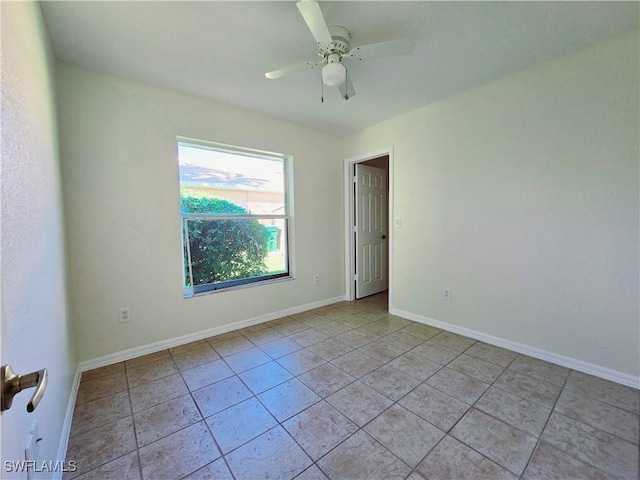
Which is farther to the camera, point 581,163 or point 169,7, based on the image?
point 581,163

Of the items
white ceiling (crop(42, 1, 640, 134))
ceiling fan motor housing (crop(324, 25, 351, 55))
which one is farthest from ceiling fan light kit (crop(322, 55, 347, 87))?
white ceiling (crop(42, 1, 640, 134))

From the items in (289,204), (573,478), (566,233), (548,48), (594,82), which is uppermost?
(548,48)

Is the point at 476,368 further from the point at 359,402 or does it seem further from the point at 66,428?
the point at 66,428

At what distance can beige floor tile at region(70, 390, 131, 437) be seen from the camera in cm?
161

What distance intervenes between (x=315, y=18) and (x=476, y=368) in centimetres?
263

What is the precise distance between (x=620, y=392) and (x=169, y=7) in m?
3.77

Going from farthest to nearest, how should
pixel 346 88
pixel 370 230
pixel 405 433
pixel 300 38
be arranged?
pixel 370 230, pixel 346 88, pixel 300 38, pixel 405 433

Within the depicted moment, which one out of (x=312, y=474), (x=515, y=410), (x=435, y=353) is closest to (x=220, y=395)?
(x=312, y=474)

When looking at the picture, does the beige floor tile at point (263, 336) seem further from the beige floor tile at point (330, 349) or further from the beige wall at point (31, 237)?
the beige wall at point (31, 237)

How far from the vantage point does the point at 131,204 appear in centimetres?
237

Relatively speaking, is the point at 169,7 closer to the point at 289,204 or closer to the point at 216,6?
the point at 216,6

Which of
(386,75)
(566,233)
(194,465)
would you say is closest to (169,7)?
(386,75)

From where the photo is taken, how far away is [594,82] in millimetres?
1965

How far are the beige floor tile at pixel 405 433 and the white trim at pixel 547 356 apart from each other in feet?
4.61
